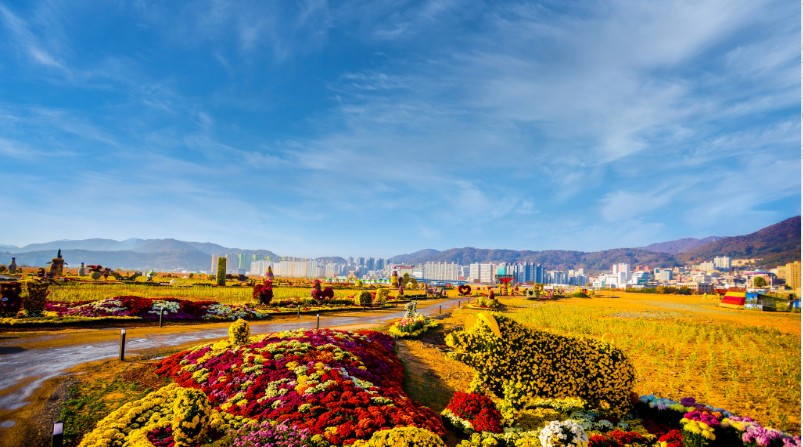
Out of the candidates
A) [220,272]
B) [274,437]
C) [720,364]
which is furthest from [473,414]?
[220,272]

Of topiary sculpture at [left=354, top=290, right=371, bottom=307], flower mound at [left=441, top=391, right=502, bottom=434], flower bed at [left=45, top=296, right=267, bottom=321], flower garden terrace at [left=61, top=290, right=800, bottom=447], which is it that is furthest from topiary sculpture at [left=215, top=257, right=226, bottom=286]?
flower mound at [left=441, top=391, right=502, bottom=434]

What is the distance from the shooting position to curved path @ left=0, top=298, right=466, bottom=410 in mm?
10688

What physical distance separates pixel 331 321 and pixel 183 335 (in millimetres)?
10342

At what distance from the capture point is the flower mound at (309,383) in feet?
26.8

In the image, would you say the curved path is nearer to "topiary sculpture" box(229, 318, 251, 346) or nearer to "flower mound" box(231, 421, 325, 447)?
"topiary sculpture" box(229, 318, 251, 346)

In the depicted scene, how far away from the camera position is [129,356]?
14312 mm

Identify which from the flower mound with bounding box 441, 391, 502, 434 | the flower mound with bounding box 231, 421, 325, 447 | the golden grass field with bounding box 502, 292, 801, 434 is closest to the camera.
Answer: the flower mound with bounding box 231, 421, 325, 447

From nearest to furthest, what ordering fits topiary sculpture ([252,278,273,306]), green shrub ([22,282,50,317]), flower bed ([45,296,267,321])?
green shrub ([22,282,50,317]) < flower bed ([45,296,267,321]) < topiary sculpture ([252,278,273,306])

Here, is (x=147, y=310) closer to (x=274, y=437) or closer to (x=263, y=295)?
(x=263, y=295)

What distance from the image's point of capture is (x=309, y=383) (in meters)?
9.95

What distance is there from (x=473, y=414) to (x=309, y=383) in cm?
414

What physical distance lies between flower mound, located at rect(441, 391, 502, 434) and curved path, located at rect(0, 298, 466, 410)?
1021cm

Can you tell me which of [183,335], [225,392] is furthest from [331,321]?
[225,392]

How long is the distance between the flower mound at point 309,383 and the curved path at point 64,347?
3.14 meters
